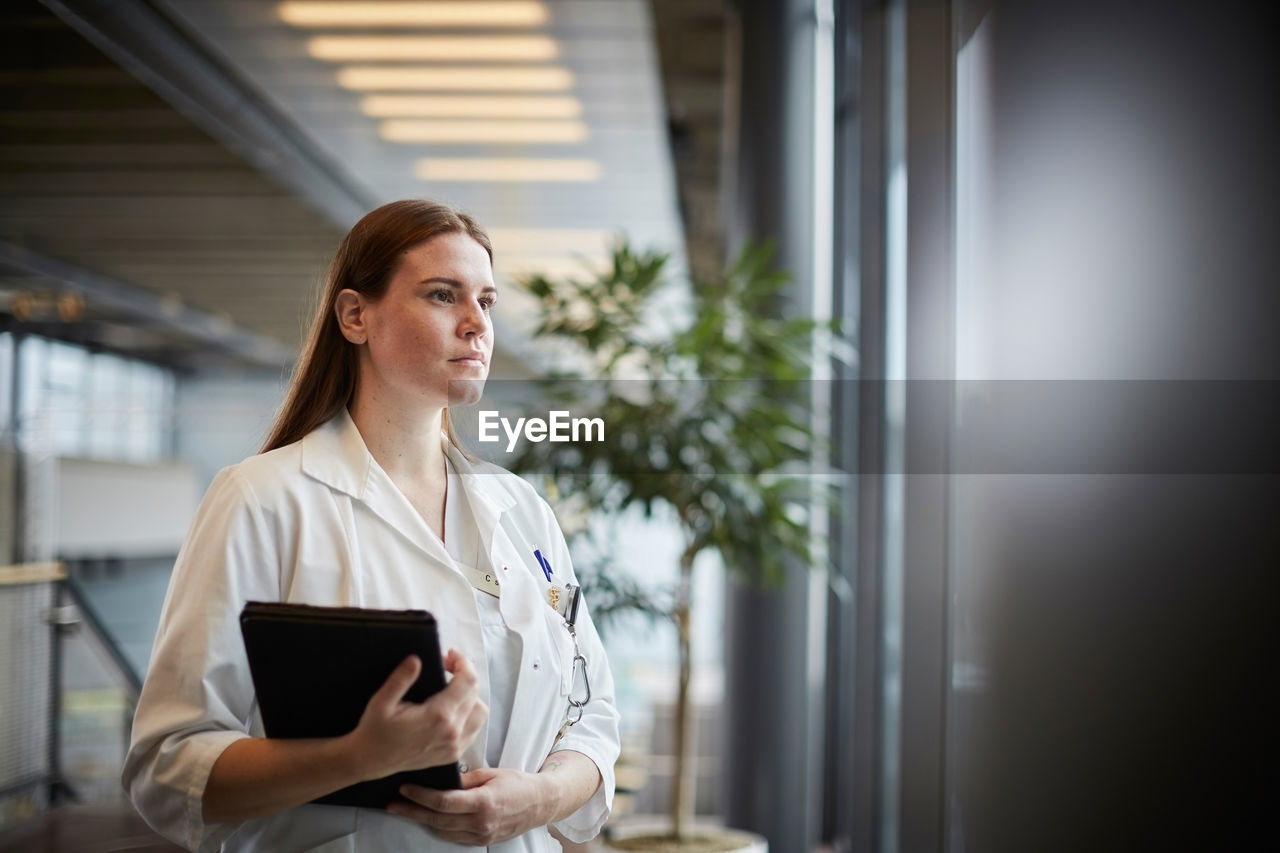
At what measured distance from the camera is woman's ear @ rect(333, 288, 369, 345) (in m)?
1.44

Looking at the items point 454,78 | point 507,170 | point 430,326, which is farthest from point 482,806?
point 507,170

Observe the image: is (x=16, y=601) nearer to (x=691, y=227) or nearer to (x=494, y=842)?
(x=494, y=842)

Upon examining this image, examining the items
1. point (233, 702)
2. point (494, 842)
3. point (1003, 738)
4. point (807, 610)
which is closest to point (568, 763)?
point (494, 842)

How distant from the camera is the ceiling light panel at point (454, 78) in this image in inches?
239

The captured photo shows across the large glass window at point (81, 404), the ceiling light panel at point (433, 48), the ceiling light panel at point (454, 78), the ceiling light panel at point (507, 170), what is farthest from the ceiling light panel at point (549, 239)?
the large glass window at point (81, 404)

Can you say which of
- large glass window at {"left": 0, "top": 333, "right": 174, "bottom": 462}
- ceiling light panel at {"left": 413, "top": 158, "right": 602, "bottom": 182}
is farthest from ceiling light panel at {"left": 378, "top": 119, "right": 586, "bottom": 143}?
large glass window at {"left": 0, "top": 333, "right": 174, "bottom": 462}

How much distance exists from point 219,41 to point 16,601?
315cm

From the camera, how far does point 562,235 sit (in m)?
9.28

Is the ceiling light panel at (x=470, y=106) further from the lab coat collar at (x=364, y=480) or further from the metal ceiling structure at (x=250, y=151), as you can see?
the lab coat collar at (x=364, y=480)

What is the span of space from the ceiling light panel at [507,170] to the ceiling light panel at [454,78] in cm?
114

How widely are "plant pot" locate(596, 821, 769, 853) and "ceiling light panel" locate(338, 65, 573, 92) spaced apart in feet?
13.2

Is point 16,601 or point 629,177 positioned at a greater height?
point 629,177

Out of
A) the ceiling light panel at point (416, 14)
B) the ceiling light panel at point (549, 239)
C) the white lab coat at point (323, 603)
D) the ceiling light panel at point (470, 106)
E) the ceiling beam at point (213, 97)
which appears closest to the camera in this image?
the white lab coat at point (323, 603)

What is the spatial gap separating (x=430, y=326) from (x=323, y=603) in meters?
0.36
